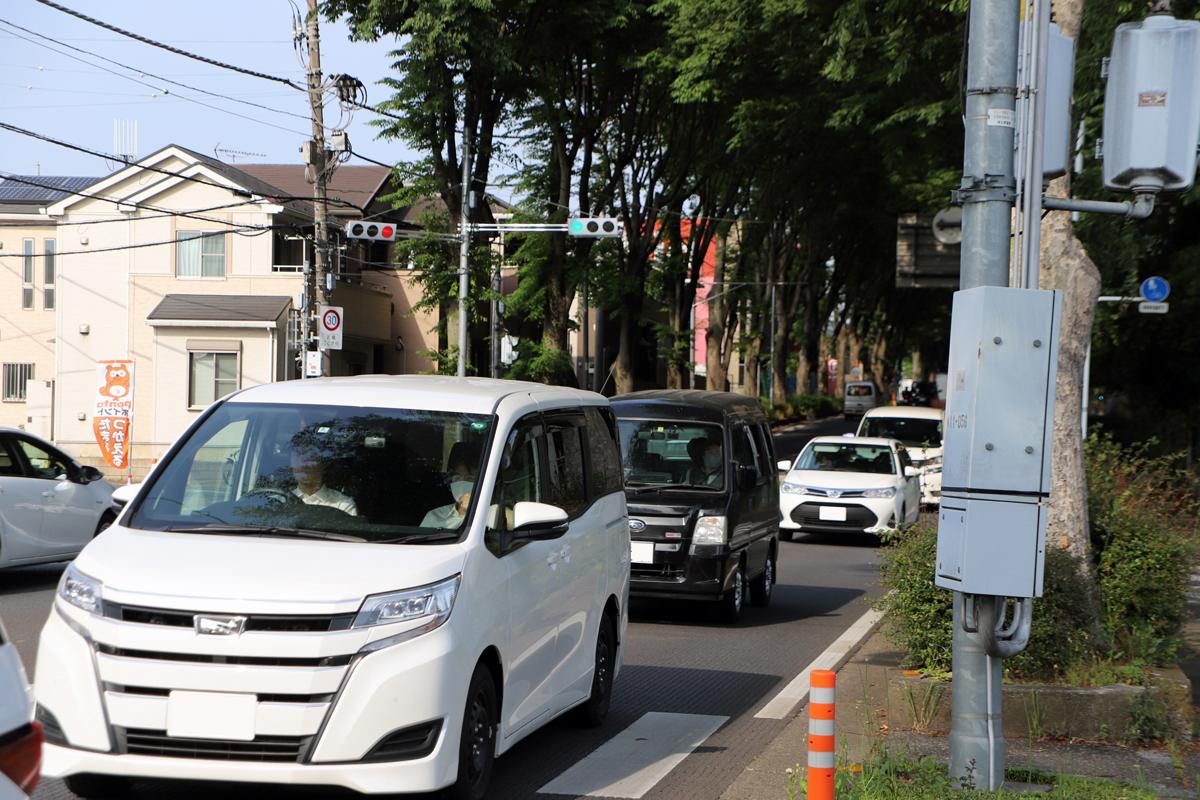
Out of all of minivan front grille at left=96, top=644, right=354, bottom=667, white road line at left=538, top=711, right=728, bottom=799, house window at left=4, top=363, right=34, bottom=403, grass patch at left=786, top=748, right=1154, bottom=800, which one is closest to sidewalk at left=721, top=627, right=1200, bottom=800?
grass patch at left=786, top=748, right=1154, bottom=800

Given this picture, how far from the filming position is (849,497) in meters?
21.2

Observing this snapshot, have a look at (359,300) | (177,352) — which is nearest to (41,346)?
(177,352)

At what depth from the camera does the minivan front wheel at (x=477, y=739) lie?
609 centimetres

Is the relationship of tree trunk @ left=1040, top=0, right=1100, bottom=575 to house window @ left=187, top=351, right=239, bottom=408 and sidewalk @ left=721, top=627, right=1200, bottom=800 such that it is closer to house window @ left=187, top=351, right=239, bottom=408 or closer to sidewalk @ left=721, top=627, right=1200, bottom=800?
sidewalk @ left=721, top=627, right=1200, bottom=800

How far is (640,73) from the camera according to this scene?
31.0m

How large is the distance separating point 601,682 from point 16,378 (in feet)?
142

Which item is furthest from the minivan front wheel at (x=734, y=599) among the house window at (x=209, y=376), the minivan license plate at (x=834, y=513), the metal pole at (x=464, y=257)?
the house window at (x=209, y=376)

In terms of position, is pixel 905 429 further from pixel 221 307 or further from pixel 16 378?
pixel 16 378

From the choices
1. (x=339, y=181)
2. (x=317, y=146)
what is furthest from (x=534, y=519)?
(x=339, y=181)

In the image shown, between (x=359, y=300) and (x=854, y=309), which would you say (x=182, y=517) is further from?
(x=854, y=309)

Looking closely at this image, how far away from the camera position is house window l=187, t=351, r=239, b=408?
43.1 metres

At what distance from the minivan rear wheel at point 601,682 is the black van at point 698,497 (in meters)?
3.73

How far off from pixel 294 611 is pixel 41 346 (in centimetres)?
4494

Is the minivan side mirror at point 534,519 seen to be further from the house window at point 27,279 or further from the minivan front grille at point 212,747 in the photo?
the house window at point 27,279
